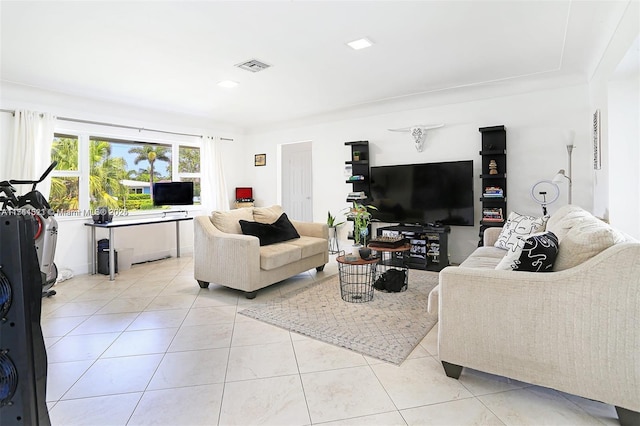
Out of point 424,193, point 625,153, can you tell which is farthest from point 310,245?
point 625,153

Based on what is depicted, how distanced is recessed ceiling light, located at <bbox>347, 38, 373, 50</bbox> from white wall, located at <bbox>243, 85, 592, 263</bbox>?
217 centimetres

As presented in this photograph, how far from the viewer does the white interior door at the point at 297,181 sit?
6992 millimetres

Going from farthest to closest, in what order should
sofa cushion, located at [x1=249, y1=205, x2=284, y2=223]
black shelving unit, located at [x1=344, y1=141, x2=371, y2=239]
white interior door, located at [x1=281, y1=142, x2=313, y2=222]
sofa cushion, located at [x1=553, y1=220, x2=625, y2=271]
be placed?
white interior door, located at [x1=281, y1=142, x2=313, y2=222] < black shelving unit, located at [x1=344, y1=141, x2=371, y2=239] < sofa cushion, located at [x1=249, y1=205, x2=284, y2=223] < sofa cushion, located at [x1=553, y1=220, x2=625, y2=271]

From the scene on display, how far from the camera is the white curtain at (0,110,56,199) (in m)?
4.05

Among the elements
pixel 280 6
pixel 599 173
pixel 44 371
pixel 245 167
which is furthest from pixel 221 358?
pixel 245 167

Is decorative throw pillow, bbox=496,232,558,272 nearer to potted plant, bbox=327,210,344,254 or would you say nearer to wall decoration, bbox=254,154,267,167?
potted plant, bbox=327,210,344,254

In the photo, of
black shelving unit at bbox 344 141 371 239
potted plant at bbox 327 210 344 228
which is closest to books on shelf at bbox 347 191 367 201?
black shelving unit at bbox 344 141 371 239

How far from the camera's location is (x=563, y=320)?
165cm

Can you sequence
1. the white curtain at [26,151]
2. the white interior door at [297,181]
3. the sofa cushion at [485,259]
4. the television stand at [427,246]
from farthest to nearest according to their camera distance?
1. the white interior door at [297,181]
2. the television stand at [427,246]
3. the white curtain at [26,151]
4. the sofa cushion at [485,259]

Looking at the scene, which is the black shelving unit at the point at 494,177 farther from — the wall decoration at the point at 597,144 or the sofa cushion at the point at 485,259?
the sofa cushion at the point at 485,259

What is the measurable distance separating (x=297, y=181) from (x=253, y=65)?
3.66m

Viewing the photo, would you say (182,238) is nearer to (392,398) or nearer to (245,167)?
(245,167)

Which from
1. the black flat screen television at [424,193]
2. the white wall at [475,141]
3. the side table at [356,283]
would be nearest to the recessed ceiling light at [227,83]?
the white wall at [475,141]

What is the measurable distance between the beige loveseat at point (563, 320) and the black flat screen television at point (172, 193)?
4744mm
